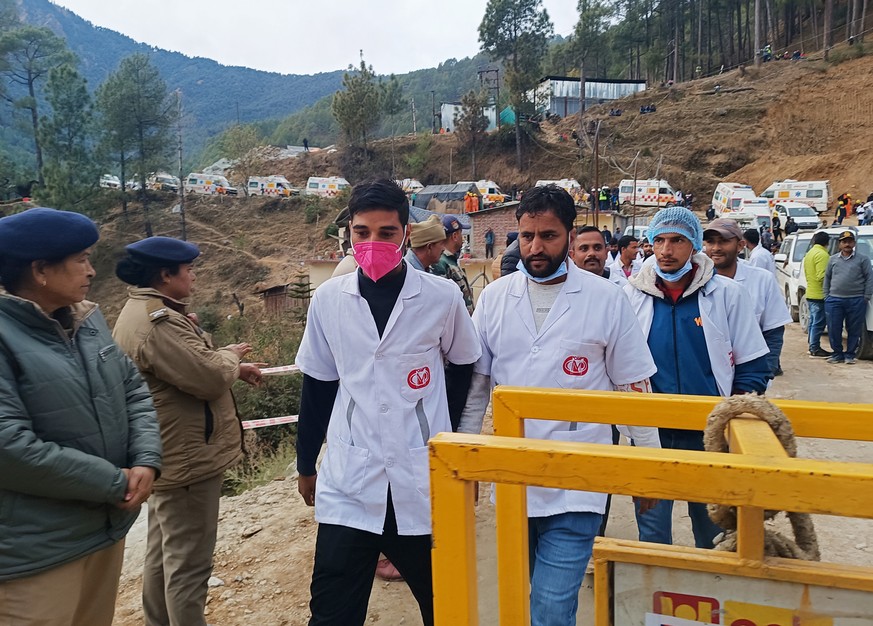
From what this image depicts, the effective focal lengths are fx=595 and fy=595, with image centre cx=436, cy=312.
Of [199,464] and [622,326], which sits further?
[199,464]

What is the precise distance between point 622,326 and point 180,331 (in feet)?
6.18

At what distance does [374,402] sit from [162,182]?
56.9 metres

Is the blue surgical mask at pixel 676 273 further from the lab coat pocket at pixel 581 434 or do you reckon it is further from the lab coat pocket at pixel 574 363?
the lab coat pocket at pixel 581 434

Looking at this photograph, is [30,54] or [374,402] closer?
[374,402]

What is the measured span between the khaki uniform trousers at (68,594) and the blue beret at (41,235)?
3.30ft

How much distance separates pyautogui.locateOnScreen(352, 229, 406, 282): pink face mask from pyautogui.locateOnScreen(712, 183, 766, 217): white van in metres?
30.0

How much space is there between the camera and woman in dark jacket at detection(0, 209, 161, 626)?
70.7 inches

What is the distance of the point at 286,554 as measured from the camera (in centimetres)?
376

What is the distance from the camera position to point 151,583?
2.77 metres

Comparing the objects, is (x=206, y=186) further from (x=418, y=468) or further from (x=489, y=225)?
(x=418, y=468)

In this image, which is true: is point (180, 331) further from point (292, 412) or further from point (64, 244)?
point (292, 412)

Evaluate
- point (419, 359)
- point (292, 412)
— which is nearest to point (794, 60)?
point (292, 412)

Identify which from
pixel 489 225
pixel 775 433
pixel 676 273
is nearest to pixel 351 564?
pixel 775 433

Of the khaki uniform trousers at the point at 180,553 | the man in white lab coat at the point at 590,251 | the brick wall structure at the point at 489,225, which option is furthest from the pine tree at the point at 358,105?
the khaki uniform trousers at the point at 180,553
